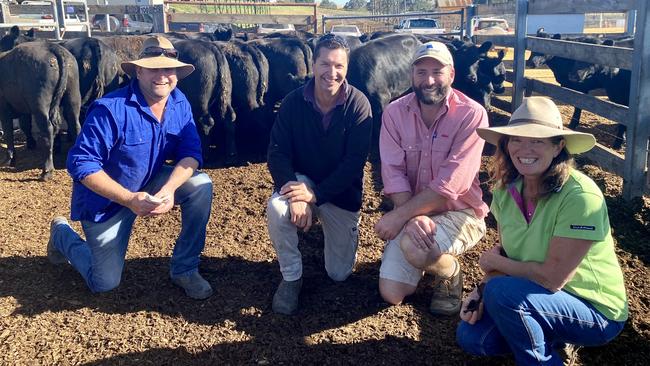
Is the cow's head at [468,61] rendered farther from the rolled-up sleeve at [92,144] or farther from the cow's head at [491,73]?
the rolled-up sleeve at [92,144]

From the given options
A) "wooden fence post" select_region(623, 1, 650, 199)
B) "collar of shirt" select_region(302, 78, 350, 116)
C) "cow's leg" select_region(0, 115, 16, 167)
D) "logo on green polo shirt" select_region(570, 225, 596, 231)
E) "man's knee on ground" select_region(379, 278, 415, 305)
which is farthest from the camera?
"cow's leg" select_region(0, 115, 16, 167)

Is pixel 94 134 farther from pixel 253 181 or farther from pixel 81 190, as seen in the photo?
pixel 253 181

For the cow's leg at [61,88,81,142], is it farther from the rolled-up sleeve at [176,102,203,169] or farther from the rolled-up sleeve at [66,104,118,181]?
the rolled-up sleeve at [66,104,118,181]

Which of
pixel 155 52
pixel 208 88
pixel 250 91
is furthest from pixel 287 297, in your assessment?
pixel 250 91

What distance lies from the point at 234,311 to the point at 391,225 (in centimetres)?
115

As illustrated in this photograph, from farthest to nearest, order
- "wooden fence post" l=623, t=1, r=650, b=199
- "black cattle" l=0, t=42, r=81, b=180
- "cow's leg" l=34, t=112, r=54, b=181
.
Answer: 1. "black cattle" l=0, t=42, r=81, b=180
2. "cow's leg" l=34, t=112, r=54, b=181
3. "wooden fence post" l=623, t=1, r=650, b=199

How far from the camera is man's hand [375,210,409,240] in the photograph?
3680 millimetres

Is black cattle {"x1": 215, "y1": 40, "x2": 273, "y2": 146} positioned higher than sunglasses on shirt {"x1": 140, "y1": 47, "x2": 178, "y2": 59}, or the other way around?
sunglasses on shirt {"x1": 140, "y1": 47, "x2": 178, "y2": 59}

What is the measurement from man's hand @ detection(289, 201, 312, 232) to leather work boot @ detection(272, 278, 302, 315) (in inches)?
15.8

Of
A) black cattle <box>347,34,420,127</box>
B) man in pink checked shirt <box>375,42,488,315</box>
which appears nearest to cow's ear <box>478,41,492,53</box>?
black cattle <box>347,34,420,127</box>

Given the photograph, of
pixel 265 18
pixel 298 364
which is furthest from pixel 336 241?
pixel 265 18

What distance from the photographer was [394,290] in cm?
378

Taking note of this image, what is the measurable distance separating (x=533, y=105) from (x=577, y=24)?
26660mm

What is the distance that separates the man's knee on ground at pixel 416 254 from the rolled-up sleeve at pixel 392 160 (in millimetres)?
348
